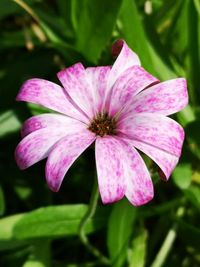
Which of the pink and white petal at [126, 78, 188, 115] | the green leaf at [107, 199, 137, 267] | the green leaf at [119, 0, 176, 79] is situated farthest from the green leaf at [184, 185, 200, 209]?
the pink and white petal at [126, 78, 188, 115]

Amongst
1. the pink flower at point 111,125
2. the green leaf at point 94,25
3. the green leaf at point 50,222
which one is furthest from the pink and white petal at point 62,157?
the green leaf at point 94,25

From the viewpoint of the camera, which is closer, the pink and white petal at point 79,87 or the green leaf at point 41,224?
the pink and white petal at point 79,87

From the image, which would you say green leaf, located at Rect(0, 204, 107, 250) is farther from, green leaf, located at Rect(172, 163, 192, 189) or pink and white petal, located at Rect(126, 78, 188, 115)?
pink and white petal, located at Rect(126, 78, 188, 115)

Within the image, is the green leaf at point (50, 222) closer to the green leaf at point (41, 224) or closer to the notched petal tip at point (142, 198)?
the green leaf at point (41, 224)

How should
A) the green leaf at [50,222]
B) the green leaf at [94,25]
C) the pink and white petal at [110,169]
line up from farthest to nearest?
the green leaf at [94,25] → the green leaf at [50,222] → the pink and white petal at [110,169]

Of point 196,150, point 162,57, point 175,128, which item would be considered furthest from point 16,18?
point 175,128

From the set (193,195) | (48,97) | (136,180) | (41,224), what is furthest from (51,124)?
(193,195)

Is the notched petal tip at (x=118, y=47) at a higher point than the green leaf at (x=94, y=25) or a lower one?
higher

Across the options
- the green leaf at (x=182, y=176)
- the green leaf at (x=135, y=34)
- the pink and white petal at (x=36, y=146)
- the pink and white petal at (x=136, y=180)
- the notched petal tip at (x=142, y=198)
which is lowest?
the green leaf at (x=182, y=176)
